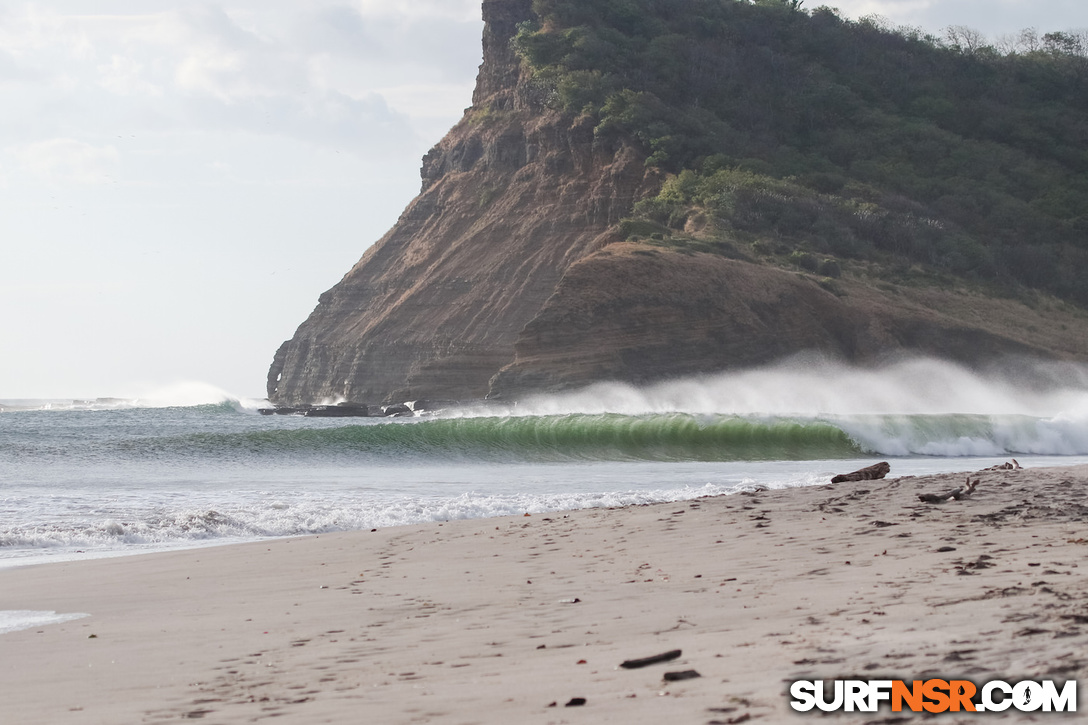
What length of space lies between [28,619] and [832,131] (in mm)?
61831

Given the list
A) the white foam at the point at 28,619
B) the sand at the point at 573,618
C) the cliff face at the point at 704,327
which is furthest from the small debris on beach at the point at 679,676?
the cliff face at the point at 704,327

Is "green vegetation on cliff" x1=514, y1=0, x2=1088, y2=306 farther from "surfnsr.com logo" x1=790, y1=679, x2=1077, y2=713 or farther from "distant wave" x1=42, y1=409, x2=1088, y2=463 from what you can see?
"surfnsr.com logo" x1=790, y1=679, x2=1077, y2=713

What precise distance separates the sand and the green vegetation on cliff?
35113 millimetres

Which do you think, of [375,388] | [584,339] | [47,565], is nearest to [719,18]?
[375,388]

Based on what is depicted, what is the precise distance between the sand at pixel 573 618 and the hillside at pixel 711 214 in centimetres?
2880

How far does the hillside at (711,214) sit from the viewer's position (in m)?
39.8

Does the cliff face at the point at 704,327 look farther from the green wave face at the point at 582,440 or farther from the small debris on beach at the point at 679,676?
the small debris on beach at the point at 679,676

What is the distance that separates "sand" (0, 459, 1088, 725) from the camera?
374 centimetres

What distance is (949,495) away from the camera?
30.2 feet

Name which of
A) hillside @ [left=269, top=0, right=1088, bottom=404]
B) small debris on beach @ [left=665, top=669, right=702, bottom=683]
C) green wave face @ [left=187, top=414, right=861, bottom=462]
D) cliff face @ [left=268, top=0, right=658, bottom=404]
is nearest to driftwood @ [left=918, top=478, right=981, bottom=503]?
small debris on beach @ [left=665, top=669, right=702, bottom=683]

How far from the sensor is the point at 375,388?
55.1m

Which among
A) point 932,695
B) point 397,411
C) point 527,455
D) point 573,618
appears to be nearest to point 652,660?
point 932,695

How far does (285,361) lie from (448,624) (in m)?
61.8

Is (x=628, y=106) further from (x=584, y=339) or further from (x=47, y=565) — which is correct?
(x=47, y=565)
